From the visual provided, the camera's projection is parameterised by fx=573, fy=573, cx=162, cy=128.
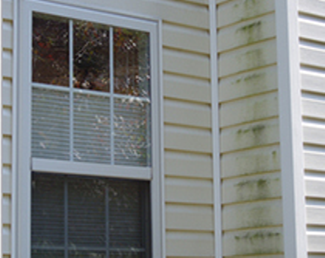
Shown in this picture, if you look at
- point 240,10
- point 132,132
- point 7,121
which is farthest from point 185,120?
point 7,121

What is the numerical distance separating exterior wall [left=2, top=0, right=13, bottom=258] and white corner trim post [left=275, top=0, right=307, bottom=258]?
1711mm

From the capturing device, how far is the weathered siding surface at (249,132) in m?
3.80

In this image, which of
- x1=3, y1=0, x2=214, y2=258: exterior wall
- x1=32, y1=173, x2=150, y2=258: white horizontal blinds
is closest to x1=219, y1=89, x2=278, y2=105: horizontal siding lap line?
x1=3, y1=0, x2=214, y2=258: exterior wall

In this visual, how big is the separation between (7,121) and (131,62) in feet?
3.60

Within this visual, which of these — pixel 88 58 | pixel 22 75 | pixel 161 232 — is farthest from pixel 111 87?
pixel 161 232

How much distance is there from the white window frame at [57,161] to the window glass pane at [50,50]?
63mm

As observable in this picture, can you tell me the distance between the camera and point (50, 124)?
376 cm

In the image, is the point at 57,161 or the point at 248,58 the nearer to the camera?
the point at 57,161

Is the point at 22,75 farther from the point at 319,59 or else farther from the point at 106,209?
the point at 319,59

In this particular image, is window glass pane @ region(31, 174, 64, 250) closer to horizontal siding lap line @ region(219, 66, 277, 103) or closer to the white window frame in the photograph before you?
the white window frame

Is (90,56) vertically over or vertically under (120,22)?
under

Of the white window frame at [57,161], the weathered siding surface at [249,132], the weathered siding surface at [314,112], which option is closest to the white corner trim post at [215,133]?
the weathered siding surface at [249,132]

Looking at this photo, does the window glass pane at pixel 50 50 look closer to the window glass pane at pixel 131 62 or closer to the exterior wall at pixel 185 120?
the exterior wall at pixel 185 120

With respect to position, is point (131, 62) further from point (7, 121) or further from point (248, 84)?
point (7, 121)
